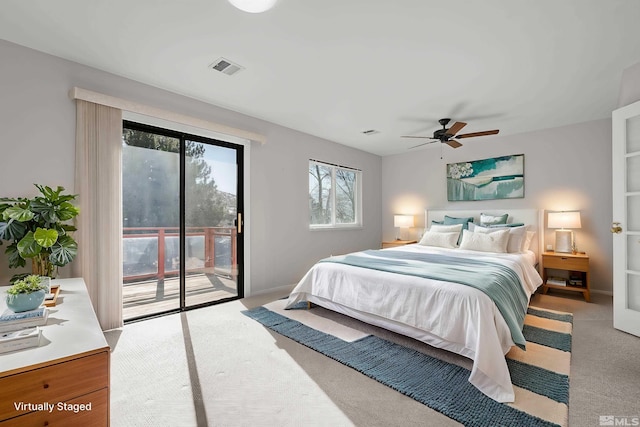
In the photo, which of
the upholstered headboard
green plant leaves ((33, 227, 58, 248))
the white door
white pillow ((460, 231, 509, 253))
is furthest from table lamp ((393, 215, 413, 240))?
green plant leaves ((33, 227, 58, 248))

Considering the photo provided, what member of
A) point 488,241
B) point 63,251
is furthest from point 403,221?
point 63,251

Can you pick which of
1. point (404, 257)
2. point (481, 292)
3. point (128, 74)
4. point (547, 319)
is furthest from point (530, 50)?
point (128, 74)

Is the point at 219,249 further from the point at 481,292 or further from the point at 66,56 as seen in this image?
the point at 481,292

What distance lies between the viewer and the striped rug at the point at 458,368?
167 centimetres

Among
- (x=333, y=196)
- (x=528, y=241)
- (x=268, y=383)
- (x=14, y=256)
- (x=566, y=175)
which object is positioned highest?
(x=566, y=175)

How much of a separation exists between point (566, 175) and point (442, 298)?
352 centimetres

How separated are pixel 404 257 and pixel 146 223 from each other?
318 centimetres

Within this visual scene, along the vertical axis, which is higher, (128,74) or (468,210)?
(128,74)

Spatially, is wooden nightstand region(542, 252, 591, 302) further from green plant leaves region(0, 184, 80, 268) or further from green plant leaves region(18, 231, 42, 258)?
green plant leaves region(18, 231, 42, 258)

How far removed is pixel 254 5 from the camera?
6.19 ft

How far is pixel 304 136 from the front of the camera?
15.6ft

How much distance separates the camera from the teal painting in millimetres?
4676

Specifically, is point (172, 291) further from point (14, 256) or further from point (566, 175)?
point (566, 175)

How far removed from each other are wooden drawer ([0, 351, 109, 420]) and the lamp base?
17.1 ft
